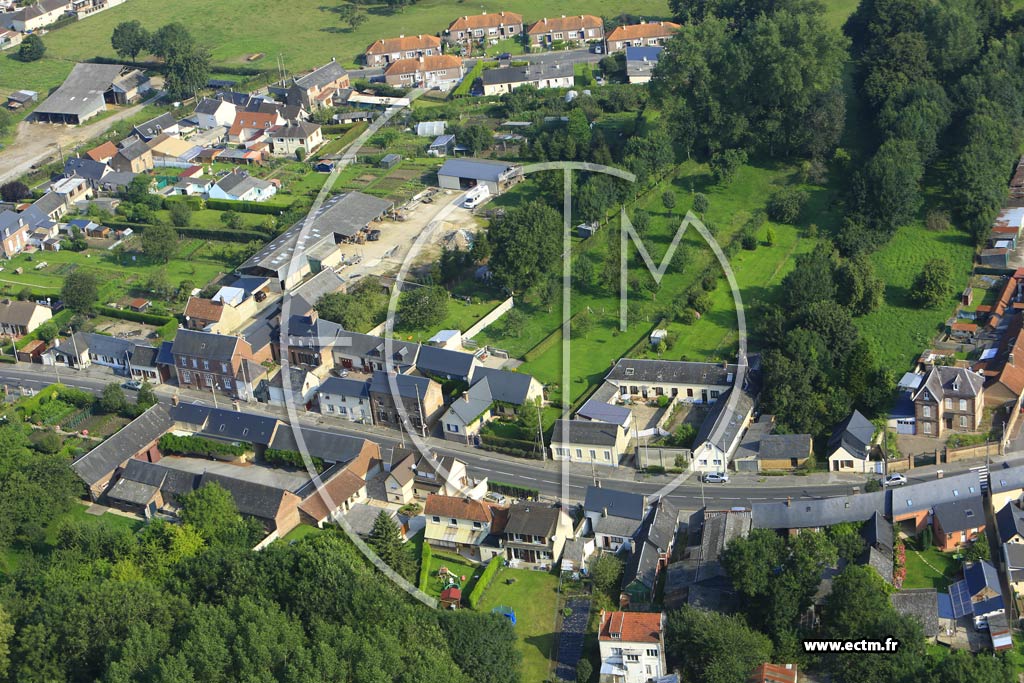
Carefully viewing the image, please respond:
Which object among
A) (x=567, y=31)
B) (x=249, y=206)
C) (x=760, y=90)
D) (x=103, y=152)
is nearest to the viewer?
(x=760, y=90)

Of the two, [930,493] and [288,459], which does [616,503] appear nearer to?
[930,493]

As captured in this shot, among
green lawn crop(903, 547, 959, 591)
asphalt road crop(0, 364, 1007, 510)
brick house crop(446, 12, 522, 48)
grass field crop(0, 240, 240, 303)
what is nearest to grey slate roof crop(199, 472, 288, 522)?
asphalt road crop(0, 364, 1007, 510)

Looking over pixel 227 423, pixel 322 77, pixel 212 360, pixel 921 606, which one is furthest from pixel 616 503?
pixel 322 77

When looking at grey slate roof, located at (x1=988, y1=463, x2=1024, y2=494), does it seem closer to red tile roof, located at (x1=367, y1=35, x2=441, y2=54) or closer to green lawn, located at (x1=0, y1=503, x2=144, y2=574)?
green lawn, located at (x1=0, y1=503, x2=144, y2=574)

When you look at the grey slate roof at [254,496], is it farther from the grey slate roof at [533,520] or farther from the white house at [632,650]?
the white house at [632,650]

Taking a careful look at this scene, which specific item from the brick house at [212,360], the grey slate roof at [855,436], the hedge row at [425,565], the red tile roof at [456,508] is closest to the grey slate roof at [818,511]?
the grey slate roof at [855,436]

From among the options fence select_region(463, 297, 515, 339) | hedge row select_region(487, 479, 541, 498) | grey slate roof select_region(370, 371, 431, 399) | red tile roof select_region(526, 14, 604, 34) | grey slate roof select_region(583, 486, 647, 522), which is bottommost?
hedge row select_region(487, 479, 541, 498)
